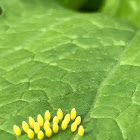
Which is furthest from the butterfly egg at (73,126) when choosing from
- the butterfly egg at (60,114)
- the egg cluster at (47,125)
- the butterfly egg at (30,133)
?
the butterfly egg at (30,133)

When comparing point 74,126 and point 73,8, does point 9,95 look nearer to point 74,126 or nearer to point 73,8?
point 74,126

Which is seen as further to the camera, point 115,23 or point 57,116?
point 115,23

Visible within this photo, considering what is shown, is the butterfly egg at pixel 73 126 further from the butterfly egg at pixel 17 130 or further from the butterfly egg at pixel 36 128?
the butterfly egg at pixel 17 130

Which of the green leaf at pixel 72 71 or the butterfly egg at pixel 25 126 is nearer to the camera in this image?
the butterfly egg at pixel 25 126

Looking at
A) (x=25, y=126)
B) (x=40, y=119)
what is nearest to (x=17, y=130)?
(x=25, y=126)

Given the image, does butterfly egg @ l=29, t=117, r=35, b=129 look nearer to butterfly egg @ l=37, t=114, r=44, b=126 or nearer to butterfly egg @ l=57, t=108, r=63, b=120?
butterfly egg @ l=37, t=114, r=44, b=126

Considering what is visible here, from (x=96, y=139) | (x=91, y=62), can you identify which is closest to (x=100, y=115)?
(x=96, y=139)
